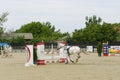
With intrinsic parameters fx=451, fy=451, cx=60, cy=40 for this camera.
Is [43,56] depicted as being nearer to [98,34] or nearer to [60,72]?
[60,72]

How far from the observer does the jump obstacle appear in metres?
29.7

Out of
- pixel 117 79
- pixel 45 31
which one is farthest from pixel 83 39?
pixel 117 79

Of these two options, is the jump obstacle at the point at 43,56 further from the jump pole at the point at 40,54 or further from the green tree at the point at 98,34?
the green tree at the point at 98,34

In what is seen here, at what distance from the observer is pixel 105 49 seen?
52594 millimetres

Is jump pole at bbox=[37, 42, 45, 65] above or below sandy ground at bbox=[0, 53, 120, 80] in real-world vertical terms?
above

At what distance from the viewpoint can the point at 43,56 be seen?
3112cm

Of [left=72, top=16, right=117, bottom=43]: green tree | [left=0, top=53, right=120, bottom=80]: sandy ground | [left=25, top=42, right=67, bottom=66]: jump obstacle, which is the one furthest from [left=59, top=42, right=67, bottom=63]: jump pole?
[left=72, top=16, right=117, bottom=43]: green tree

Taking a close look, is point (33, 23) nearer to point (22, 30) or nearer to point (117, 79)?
point (22, 30)

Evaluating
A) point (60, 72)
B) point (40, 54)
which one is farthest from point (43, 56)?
point (60, 72)

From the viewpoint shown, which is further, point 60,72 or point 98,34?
point 98,34

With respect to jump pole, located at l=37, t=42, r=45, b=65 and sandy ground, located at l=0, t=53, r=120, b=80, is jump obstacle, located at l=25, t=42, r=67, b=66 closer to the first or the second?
jump pole, located at l=37, t=42, r=45, b=65

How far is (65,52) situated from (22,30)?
378 ft

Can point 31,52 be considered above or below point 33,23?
below

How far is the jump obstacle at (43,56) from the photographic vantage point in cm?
2969
